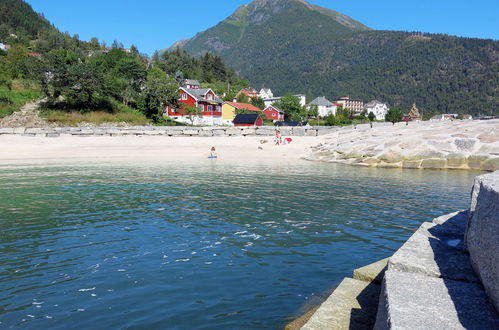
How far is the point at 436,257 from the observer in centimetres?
531

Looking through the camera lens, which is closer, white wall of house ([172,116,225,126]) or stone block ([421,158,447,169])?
stone block ([421,158,447,169])

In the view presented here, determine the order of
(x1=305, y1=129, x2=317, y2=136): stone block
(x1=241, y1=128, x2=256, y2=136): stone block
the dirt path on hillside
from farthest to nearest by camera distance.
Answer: the dirt path on hillside, (x1=241, y1=128, x2=256, y2=136): stone block, (x1=305, y1=129, x2=317, y2=136): stone block

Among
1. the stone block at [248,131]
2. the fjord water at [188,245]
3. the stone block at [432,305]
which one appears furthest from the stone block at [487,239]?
the stone block at [248,131]

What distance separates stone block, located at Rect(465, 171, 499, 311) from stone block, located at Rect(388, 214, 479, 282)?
8.1 inches

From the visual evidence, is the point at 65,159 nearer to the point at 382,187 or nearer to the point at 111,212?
the point at 111,212

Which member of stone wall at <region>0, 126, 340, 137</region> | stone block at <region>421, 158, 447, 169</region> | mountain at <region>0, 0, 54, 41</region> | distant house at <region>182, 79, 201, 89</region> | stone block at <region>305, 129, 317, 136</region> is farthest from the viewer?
mountain at <region>0, 0, 54, 41</region>

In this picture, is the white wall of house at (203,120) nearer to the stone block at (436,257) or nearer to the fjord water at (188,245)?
the fjord water at (188,245)

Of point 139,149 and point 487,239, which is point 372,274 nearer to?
point 487,239

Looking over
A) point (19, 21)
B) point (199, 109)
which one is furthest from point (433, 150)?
point (19, 21)

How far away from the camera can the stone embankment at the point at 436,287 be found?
3.55 m

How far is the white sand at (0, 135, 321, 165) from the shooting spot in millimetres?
35938

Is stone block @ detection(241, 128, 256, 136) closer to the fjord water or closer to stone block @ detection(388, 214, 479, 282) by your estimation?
the fjord water

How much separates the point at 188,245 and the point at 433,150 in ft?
92.3

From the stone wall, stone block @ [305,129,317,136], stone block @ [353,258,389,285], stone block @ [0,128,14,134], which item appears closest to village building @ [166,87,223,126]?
the stone wall
